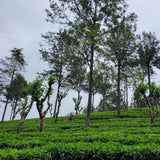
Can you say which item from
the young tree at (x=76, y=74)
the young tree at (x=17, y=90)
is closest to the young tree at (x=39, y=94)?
the young tree at (x=76, y=74)

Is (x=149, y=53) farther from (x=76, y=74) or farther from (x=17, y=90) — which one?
(x=17, y=90)

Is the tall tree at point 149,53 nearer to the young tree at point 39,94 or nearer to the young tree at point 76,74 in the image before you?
the young tree at point 76,74

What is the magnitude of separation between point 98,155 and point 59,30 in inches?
558

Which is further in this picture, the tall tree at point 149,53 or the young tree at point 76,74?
the tall tree at point 149,53

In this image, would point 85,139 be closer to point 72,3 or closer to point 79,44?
point 79,44

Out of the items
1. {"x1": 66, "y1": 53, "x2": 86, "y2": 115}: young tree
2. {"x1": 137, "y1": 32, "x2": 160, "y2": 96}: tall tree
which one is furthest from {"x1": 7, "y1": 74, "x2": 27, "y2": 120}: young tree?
{"x1": 137, "y1": 32, "x2": 160, "y2": 96}: tall tree

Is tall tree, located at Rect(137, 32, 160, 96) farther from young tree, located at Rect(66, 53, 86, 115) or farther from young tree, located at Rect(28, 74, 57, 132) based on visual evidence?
young tree, located at Rect(28, 74, 57, 132)

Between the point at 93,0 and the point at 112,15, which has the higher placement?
the point at 93,0

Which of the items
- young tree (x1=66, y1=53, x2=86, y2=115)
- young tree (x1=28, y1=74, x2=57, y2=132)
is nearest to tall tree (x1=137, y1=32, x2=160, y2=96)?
young tree (x1=66, y1=53, x2=86, y2=115)

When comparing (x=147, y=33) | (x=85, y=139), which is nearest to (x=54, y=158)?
(x=85, y=139)

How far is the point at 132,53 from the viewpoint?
2614 centimetres

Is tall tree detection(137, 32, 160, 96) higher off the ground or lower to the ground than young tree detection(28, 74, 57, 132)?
higher

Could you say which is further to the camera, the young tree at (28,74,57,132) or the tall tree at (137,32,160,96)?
the tall tree at (137,32,160,96)

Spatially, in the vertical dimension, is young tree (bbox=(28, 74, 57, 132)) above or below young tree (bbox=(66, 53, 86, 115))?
below
